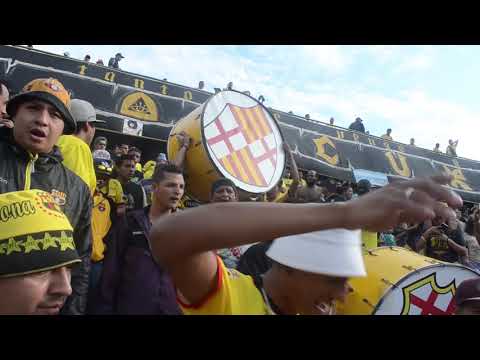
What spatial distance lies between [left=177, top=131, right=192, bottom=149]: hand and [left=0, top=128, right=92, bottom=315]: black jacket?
3.04 feet

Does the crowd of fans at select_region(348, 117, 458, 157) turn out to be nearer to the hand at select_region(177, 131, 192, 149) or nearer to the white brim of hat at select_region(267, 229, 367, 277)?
the hand at select_region(177, 131, 192, 149)

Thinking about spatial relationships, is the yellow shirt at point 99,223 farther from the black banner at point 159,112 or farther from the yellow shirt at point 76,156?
the black banner at point 159,112

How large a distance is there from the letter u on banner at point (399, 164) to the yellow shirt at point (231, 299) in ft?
24.9

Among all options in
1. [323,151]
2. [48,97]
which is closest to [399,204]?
[48,97]

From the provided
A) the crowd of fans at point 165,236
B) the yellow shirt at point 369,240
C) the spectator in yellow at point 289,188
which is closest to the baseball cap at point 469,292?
the crowd of fans at point 165,236

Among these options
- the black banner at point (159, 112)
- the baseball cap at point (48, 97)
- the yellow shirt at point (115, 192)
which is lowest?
the yellow shirt at point (115, 192)

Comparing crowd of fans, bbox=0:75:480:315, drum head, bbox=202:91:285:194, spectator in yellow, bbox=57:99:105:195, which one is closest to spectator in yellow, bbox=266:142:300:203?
drum head, bbox=202:91:285:194

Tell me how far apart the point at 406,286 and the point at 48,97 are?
2.22m

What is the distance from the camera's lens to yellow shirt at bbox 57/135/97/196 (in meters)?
2.35

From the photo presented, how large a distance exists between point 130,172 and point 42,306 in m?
2.37

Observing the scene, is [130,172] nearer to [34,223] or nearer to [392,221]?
[34,223]

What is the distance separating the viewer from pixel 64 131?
2.18m

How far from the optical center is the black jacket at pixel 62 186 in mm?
1898
